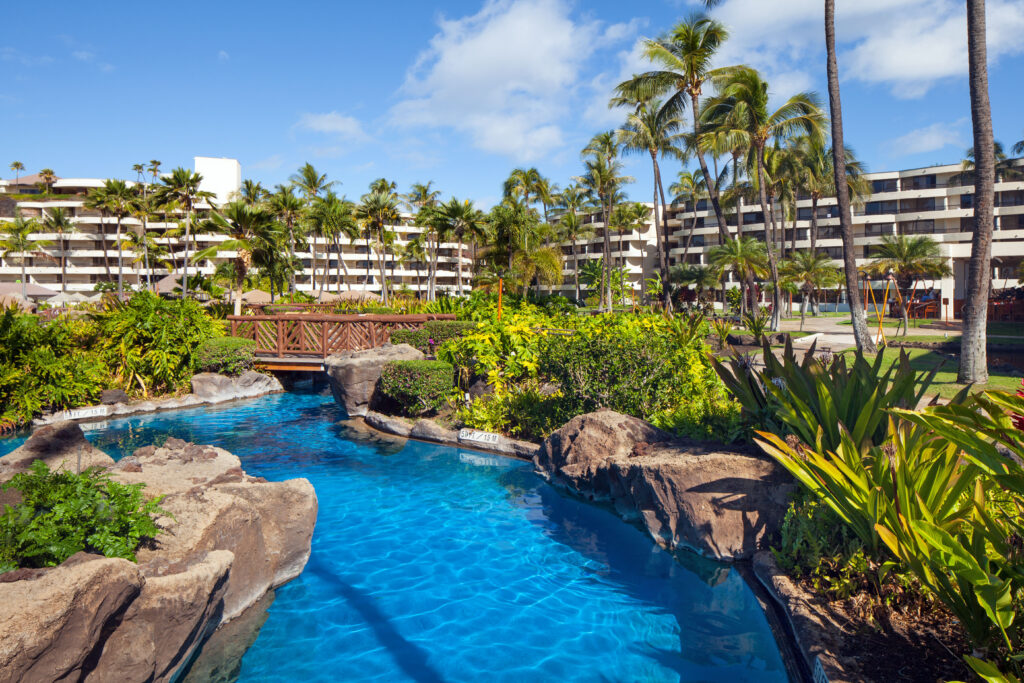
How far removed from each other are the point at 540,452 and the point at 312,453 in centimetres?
466

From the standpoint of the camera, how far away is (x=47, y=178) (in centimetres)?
7212

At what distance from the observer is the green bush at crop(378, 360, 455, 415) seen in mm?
13094

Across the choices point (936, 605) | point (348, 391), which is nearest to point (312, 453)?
point (348, 391)

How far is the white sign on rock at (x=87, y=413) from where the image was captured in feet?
45.3

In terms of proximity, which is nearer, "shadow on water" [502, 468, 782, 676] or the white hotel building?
"shadow on water" [502, 468, 782, 676]

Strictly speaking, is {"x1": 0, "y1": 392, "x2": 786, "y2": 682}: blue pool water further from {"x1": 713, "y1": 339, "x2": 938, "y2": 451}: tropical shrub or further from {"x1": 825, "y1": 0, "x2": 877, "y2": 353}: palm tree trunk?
{"x1": 825, "y1": 0, "x2": 877, "y2": 353}: palm tree trunk

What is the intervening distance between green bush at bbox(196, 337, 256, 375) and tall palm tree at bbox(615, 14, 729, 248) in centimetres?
2095

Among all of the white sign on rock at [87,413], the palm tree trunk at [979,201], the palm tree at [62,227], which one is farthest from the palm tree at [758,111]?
the palm tree at [62,227]

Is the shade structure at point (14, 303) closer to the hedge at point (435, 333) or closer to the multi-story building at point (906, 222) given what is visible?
the hedge at point (435, 333)

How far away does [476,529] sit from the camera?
8039 millimetres

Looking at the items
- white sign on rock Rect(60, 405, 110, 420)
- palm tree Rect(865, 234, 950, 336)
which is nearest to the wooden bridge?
white sign on rock Rect(60, 405, 110, 420)

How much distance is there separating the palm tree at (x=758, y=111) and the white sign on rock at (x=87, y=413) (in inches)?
1019

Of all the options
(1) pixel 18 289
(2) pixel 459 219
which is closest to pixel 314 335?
(2) pixel 459 219

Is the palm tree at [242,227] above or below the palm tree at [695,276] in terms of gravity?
above
